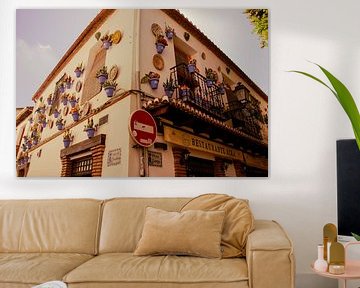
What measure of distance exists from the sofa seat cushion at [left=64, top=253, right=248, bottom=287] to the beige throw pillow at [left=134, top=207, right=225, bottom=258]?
10cm

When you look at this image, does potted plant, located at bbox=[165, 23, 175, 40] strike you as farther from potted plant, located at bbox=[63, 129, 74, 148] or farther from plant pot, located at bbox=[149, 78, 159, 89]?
potted plant, located at bbox=[63, 129, 74, 148]

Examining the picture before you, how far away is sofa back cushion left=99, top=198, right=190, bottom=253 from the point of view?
3.47m

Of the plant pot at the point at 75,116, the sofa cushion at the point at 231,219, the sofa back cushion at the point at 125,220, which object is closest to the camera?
the sofa cushion at the point at 231,219

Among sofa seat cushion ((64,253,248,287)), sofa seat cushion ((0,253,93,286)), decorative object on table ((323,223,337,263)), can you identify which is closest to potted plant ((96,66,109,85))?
sofa seat cushion ((0,253,93,286))

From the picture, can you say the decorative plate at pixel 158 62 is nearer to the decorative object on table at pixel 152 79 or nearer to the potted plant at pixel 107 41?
the decorative object on table at pixel 152 79

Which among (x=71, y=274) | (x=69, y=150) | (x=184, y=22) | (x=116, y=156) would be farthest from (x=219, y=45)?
(x=71, y=274)

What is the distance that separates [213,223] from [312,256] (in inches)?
43.9

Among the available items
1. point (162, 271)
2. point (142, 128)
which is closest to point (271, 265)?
point (162, 271)

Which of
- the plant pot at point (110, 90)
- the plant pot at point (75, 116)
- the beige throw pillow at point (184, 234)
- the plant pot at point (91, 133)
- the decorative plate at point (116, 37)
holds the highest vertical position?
the decorative plate at point (116, 37)

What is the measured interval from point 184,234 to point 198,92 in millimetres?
1231

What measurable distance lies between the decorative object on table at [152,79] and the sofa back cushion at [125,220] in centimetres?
87

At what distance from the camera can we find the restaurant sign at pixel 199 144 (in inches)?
154

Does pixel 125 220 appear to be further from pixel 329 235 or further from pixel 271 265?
pixel 329 235

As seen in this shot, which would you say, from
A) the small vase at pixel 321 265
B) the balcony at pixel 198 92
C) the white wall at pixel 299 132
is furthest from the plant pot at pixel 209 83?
the small vase at pixel 321 265
